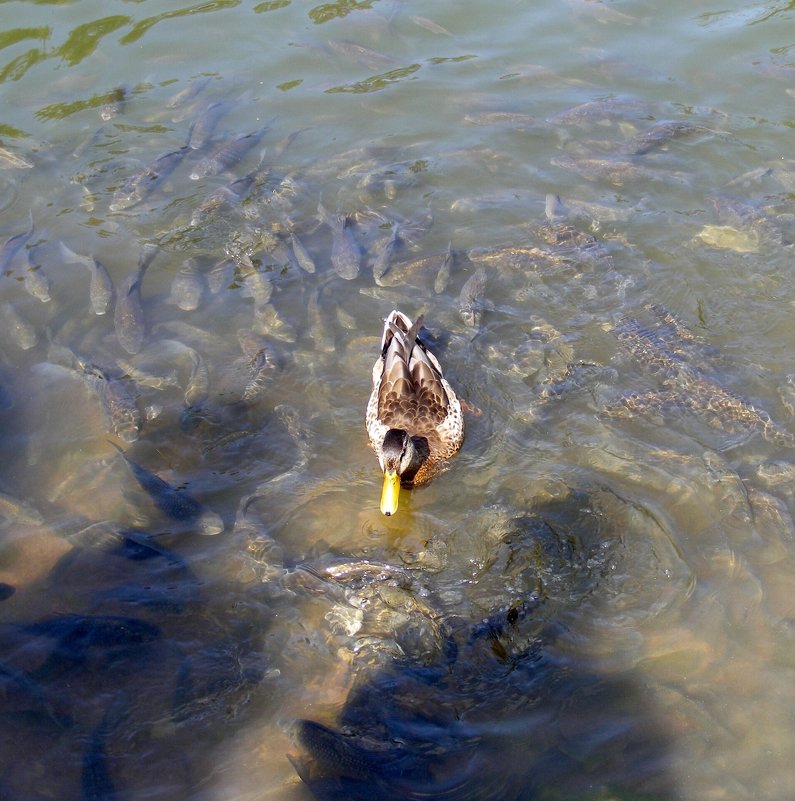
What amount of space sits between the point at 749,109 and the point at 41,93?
9.40 m

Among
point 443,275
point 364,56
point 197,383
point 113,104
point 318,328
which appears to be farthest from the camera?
point 364,56

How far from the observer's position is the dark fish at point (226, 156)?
397 inches

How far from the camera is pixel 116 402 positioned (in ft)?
23.5

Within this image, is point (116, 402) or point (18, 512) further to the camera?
point (116, 402)

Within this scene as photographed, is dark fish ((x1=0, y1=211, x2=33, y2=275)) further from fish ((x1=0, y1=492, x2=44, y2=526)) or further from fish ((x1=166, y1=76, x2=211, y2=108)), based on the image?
fish ((x1=0, y1=492, x2=44, y2=526))

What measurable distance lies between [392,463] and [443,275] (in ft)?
8.88

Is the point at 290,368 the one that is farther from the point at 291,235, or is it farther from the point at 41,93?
the point at 41,93

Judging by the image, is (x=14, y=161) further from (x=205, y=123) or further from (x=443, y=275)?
(x=443, y=275)

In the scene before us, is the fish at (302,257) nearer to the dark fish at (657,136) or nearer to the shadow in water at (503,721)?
the shadow in water at (503,721)

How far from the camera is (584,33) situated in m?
12.6

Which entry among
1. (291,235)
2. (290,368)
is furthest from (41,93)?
(290,368)

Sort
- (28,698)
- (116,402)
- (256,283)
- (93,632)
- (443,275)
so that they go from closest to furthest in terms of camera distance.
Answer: (28,698) → (93,632) → (116,402) → (443,275) → (256,283)

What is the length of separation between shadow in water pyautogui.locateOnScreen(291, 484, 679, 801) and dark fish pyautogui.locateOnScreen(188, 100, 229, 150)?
693cm

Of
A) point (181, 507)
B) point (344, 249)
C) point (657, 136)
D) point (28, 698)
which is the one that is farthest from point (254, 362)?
point (657, 136)
